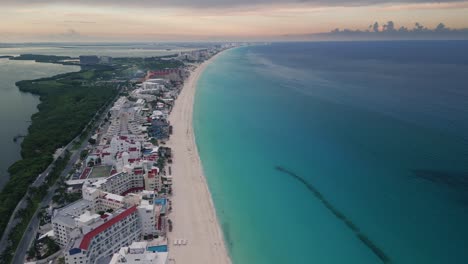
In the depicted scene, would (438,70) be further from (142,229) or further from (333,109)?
(142,229)

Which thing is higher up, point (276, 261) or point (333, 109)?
point (333, 109)

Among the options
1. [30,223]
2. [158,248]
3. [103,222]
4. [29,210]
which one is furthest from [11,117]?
[158,248]

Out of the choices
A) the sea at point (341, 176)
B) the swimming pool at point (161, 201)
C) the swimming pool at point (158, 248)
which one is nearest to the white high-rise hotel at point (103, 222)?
the swimming pool at point (161, 201)

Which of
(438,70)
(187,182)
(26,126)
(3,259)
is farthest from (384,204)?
(438,70)

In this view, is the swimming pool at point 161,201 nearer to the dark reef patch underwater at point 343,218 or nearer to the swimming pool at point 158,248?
the swimming pool at point 158,248

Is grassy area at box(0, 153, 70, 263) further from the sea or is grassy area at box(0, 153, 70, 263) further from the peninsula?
the sea

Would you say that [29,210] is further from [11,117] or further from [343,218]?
[11,117]
